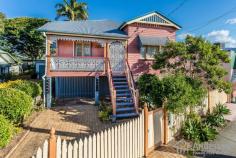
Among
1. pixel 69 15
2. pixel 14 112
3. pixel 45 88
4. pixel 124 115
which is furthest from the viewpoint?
pixel 69 15

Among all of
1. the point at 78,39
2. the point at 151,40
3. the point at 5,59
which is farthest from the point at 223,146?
the point at 5,59

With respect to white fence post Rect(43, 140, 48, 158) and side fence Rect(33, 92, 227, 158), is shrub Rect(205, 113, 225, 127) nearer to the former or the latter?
side fence Rect(33, 92, 227, 158)

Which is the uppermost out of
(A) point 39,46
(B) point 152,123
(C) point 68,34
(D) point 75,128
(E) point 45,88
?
(A) point 39,46

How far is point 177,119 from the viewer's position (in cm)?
1066

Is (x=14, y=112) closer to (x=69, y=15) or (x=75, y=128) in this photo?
(x=75, y=128)

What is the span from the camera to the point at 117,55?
727 inches

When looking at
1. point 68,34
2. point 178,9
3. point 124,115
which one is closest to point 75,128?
point 124,115

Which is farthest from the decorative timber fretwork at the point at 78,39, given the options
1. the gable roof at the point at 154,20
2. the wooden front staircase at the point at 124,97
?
the wooden front staircase at the point at 124,97

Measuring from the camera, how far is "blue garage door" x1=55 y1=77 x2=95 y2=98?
19.8m

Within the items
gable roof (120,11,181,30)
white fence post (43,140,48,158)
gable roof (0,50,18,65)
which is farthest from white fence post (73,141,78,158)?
gable roof (0,50,18,65)

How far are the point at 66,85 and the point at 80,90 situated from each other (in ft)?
4.61

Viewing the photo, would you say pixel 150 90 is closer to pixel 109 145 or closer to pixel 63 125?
pixel 63 125

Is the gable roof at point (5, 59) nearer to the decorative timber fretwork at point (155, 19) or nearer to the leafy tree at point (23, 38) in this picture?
the leafy tree at point (23, 38)

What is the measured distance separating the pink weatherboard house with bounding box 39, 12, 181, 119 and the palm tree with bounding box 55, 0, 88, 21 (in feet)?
63.6
